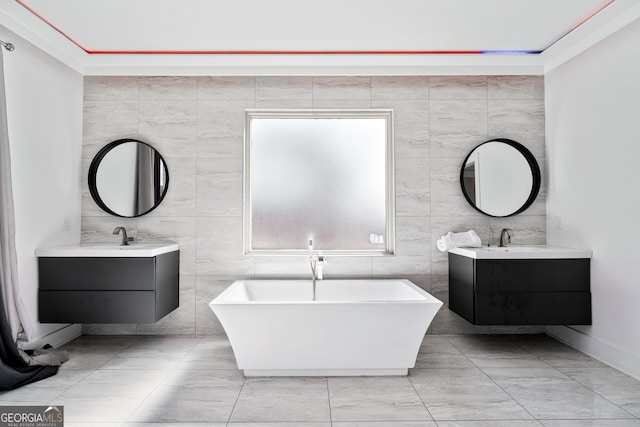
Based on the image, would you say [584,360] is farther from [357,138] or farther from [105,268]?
[105,268]

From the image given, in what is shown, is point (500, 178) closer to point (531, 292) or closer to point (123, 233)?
point (531, 292)

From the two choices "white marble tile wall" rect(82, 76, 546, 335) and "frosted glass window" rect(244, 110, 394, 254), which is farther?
"frosted glass window" rect(244, 110, 394, 254)

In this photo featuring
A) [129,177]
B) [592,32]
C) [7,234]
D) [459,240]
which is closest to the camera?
[7,234]

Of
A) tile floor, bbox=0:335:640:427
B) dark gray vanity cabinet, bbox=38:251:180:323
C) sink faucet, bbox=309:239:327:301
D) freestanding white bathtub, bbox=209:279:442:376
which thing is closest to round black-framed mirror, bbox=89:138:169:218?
dark gray vanity cabinet, bbox=38:251:180:323

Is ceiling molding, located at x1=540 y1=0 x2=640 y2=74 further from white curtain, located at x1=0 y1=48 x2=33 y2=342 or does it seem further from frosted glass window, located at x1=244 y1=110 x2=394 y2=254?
white curtain, located at x1=0 y1=48 x2=33 y2=342

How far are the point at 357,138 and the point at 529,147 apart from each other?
1590 mm

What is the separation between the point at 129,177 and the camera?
411 centimetres

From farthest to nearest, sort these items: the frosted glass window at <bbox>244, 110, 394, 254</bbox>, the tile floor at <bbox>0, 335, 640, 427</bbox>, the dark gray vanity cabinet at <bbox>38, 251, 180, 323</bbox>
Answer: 1. the frosted glass window at <bbox>244, 110, 394, 254</bbox>
2. the dark gray vanity cabinet at <bbox>38, 251, 180, 323</bbox>
3. the tile floor at <bbox>0, 335, 640, 427</bbox>

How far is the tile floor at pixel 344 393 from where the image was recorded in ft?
7.86

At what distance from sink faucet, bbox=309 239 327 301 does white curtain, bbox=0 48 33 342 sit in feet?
7.04

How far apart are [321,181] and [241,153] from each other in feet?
2.59

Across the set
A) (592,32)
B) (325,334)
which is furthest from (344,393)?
(592,32)

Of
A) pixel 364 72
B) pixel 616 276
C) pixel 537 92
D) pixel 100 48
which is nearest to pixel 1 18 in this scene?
pixel 100 48

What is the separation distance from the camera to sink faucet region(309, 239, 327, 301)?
12.7 feet
